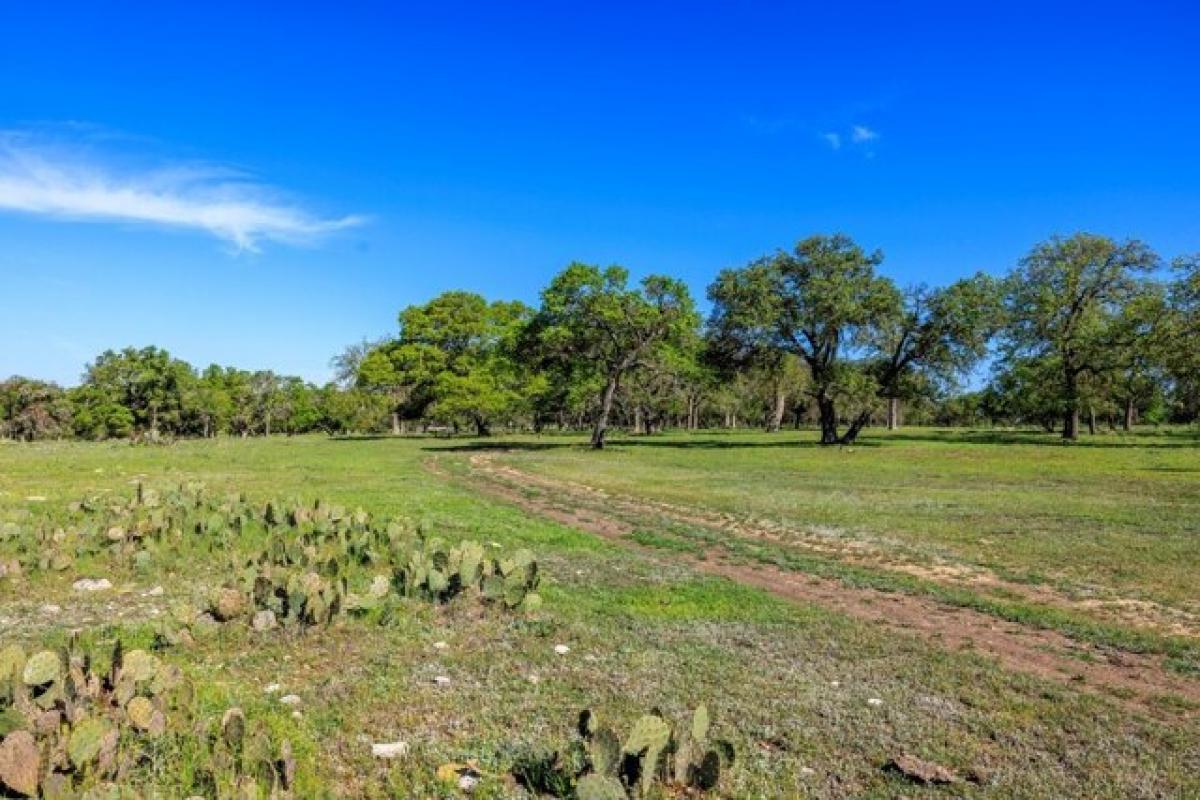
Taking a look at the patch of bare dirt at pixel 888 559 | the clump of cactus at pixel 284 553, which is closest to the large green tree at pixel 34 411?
the patch of bare dirt at pixel 888 559

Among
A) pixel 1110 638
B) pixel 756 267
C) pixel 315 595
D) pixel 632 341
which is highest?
pixel 756 267

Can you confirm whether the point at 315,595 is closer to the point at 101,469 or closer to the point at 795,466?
the point at 101,469

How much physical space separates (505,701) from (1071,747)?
493cm

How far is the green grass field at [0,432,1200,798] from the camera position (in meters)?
6.00

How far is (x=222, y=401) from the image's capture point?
4102 inches

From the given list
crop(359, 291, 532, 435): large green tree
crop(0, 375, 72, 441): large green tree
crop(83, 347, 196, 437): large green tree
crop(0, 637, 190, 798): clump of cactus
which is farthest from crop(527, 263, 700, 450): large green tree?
crop(0, 375, 72, 441): large green tree

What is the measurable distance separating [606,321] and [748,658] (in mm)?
46249

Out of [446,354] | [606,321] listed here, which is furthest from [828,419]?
[446,354]

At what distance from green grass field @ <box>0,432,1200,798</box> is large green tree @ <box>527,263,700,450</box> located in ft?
112

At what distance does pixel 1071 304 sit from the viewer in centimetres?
6338

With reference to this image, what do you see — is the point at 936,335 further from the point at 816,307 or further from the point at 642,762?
the point at 642,762

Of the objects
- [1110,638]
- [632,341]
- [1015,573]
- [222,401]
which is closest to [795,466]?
[632,341]

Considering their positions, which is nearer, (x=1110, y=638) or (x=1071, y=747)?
(x=1071, y=747)

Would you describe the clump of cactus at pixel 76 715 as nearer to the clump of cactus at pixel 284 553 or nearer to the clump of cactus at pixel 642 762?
the clump of cactus at pixel 284 553
